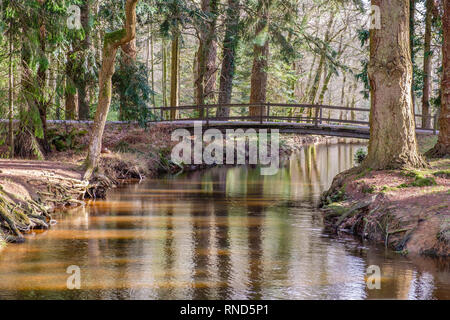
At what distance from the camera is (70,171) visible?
708 inches

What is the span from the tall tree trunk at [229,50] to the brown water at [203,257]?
12.5 meters

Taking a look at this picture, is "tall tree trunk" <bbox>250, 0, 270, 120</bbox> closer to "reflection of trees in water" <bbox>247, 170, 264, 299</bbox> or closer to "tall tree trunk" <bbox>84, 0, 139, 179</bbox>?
"reflection of trees in water" <bbox>247, 170, 264, 299</bbox>

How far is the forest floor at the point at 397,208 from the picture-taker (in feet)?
38.1

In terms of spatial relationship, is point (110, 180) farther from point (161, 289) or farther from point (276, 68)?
point (276, 68)

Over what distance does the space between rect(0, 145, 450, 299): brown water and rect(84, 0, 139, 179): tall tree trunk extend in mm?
1868

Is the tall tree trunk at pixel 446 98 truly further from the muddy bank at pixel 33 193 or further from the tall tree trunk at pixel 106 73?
the muddy bank at pixel 33 193

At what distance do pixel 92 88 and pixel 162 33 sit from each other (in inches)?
164

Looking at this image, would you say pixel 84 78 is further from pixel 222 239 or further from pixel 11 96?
pixel 222 239

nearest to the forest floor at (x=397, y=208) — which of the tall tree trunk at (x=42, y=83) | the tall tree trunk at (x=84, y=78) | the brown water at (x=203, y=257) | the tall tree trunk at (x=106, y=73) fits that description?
the brown water at (x=203, y=257)

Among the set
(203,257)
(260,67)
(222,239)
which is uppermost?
(260,67)

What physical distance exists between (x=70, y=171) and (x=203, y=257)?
8187 mm

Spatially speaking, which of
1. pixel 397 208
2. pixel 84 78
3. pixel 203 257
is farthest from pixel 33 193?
pixel 397 208
